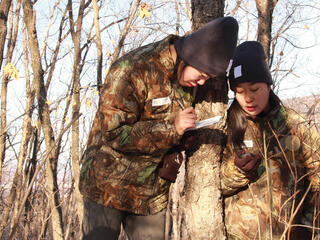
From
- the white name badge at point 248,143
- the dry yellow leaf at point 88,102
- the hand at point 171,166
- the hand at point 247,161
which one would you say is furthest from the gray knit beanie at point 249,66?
the dry yellow leaf at point 88,102

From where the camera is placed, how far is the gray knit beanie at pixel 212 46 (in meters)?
1.77

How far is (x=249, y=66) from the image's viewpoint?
1999 millimetres

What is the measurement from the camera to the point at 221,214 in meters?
2.11

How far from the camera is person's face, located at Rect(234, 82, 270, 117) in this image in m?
2.02

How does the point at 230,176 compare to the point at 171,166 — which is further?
the point at 230,176

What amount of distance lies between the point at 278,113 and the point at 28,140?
6.74 metres

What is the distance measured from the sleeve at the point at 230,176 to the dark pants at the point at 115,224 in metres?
0.43

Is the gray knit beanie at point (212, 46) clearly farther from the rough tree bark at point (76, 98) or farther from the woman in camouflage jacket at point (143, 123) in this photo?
the rough tree bark at point (76, 98)

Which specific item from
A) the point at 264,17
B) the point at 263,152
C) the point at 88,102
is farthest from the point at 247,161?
the point at 88,102

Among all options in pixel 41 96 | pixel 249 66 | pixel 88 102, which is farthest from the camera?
pixel 88 102

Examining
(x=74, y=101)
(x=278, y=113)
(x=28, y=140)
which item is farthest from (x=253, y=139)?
(x=28, y=140)

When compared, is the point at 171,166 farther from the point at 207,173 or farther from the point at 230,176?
the point at 230,176

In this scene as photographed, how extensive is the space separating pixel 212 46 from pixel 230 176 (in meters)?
0.82

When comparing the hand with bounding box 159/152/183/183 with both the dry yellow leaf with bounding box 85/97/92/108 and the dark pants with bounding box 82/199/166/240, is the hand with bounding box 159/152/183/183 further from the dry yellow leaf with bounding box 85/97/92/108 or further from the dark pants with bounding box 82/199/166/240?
the dry yellow leaf with bounding box 85/97/92/108
